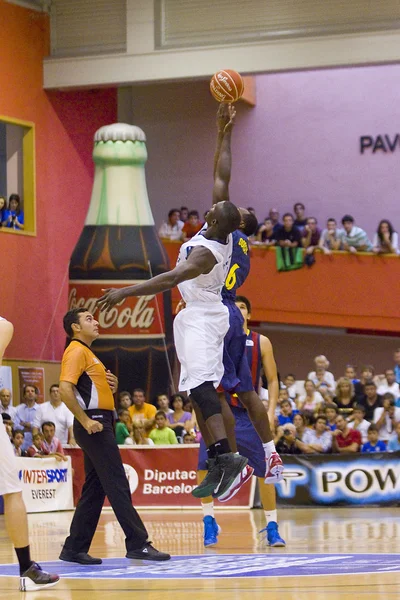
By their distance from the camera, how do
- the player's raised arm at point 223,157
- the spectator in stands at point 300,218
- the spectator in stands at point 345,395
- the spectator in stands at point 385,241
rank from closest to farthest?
the player's raised arm at point 223,157
the spectator in stands at point 345,395
the spectator in stands at point 385,241
the spectator in stands at point 300,218

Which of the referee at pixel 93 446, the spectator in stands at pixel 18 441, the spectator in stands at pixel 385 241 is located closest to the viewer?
the referee at pixel 93 446

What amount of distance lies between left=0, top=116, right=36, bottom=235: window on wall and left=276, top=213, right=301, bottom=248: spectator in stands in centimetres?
490

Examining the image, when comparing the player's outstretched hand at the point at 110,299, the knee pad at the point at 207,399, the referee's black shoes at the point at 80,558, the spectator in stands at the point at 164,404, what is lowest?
the referee's black shoes at the point at 80,558

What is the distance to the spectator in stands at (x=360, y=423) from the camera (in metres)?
16.4

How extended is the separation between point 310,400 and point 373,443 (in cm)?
196

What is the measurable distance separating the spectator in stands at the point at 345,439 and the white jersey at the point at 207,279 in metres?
8.15

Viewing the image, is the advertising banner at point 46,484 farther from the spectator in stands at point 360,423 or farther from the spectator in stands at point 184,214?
the spectator in stands at point 184,214

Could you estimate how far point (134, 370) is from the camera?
21.0 meters

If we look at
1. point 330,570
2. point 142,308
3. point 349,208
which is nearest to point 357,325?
point 349,208

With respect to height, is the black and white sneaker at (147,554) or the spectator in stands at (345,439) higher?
the spectator in stands at (345,439)

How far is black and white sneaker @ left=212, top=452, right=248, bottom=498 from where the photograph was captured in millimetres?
8133

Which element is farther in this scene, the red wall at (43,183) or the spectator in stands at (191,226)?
the spectator in stands at (191,226)

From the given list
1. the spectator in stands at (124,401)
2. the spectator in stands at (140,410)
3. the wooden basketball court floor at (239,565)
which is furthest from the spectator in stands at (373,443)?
the spectator in stands at (124,401)

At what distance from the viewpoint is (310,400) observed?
17.9 metres
